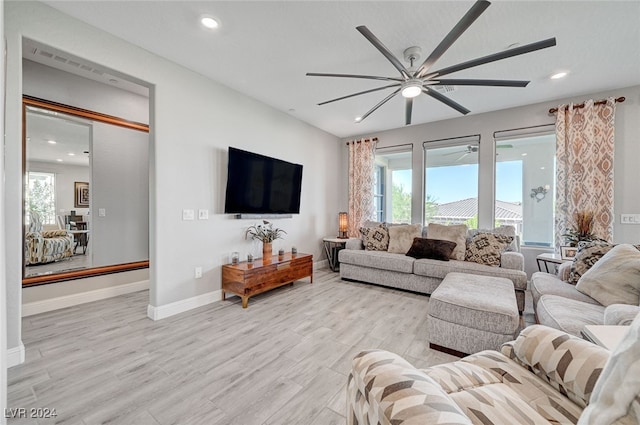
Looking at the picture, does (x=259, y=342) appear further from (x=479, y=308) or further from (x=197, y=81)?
(x=197, y=81)

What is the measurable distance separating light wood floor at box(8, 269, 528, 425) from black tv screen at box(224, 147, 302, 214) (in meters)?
1.31

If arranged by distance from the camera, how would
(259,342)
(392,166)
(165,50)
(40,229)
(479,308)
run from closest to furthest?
(479,308) < (259,342) < (165,50) < (40,229) < (392,166)

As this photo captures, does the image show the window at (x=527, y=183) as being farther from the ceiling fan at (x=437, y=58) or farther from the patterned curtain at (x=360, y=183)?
the ceiling fan at (x=437, y=58)

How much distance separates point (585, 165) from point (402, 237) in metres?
2.53

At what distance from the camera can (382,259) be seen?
12.6 feet

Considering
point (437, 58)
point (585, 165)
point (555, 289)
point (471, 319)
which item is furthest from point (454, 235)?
point (437, 58)

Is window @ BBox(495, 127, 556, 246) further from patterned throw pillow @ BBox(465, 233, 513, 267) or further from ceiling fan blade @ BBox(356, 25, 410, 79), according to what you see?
ceiling fan blade @ BBox(356, 25, 410, 79)

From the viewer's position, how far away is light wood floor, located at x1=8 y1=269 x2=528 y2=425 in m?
1.51

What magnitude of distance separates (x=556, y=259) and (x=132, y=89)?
5816mm

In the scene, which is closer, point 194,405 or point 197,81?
point 194,405

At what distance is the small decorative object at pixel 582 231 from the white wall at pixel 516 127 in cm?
36

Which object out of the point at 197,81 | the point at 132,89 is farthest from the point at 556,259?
the point at 132,89

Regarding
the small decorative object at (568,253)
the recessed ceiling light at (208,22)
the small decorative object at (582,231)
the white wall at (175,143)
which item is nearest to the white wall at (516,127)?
the small decorative object at (582,231)

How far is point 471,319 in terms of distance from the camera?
6.63ft
